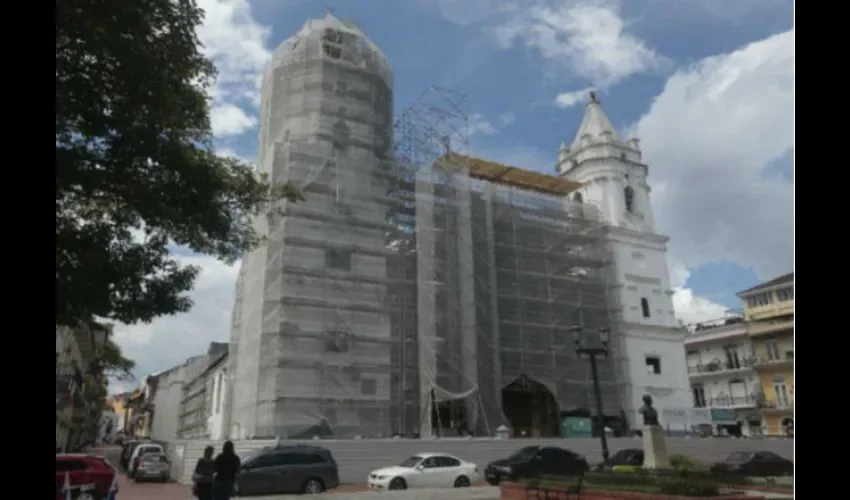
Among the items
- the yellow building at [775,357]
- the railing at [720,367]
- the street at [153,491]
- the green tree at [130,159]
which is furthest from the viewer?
the railing at [720,367]

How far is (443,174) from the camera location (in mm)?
22906

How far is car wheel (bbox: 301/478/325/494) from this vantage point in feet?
40.1

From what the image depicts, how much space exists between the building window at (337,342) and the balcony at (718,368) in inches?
699

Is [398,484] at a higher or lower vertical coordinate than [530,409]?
lower

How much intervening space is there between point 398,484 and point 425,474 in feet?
2.18

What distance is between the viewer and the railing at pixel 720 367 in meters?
26.0

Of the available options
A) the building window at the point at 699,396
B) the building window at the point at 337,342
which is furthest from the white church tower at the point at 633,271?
the building window at the point at 337,342

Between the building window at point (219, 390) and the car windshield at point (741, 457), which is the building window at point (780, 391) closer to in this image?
the car windshield at point (741, 457)

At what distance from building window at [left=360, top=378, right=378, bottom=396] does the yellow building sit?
16.5 metres

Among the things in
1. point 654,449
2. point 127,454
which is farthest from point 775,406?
point 127,454

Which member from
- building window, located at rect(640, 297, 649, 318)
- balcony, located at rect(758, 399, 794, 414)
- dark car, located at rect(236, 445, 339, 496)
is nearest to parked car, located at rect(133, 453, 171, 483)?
dark car, located at rect(236, 445, 339, 496)

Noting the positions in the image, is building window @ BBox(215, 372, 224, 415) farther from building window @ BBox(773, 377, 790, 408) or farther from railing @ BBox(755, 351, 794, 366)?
building window @ BBox(773, 377, 790, 408)

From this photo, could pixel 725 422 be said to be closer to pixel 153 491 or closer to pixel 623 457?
pixel 623 457

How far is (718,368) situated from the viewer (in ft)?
94.7
